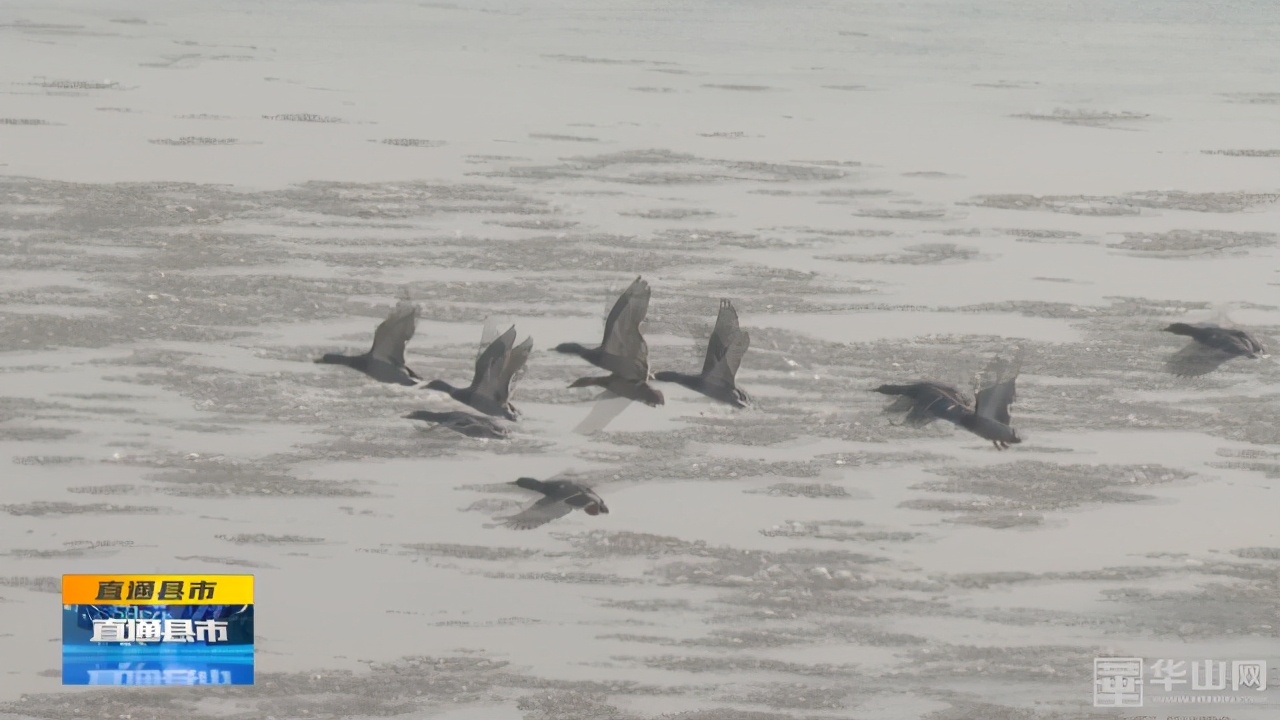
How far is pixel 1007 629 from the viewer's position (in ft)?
18.1

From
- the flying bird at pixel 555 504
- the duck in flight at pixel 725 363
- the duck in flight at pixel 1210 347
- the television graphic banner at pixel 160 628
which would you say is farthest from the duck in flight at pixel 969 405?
the television graphic banner at pixel 160 628

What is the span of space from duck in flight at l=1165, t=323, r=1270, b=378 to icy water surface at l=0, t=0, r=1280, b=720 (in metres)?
0.11

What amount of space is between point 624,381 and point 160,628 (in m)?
1.74

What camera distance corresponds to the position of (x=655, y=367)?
7137 millimetres

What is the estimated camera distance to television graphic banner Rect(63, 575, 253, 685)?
5266 mm

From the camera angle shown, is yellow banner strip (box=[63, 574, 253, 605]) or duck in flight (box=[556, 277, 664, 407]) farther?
duck in flight (box=[556, 277, 664, 407])

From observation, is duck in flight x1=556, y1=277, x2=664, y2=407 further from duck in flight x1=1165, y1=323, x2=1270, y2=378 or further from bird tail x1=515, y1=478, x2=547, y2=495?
duck in flight x1=1165, y1=323, x2=1270, y2=378

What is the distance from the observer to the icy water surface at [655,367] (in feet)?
17.7

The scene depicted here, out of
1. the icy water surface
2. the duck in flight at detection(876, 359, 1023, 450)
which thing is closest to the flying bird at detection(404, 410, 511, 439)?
the icy water surface

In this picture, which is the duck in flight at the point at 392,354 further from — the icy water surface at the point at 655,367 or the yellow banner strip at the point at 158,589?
the yellow banner strip at the point at 158,589

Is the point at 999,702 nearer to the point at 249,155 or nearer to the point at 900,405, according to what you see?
the point at 900,405

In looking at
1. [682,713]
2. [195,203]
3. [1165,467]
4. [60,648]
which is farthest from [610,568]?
[195,203]

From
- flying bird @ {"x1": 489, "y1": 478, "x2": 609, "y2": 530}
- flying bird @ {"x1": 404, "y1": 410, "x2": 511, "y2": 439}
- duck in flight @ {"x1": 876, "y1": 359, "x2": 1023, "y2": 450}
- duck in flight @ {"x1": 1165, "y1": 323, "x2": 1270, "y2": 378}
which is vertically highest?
duck in flight @ {"x1": 1165, "y1": 323, "x2": 1270, "y2": 378}

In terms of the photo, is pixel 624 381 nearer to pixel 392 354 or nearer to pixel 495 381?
pixel 495 381
